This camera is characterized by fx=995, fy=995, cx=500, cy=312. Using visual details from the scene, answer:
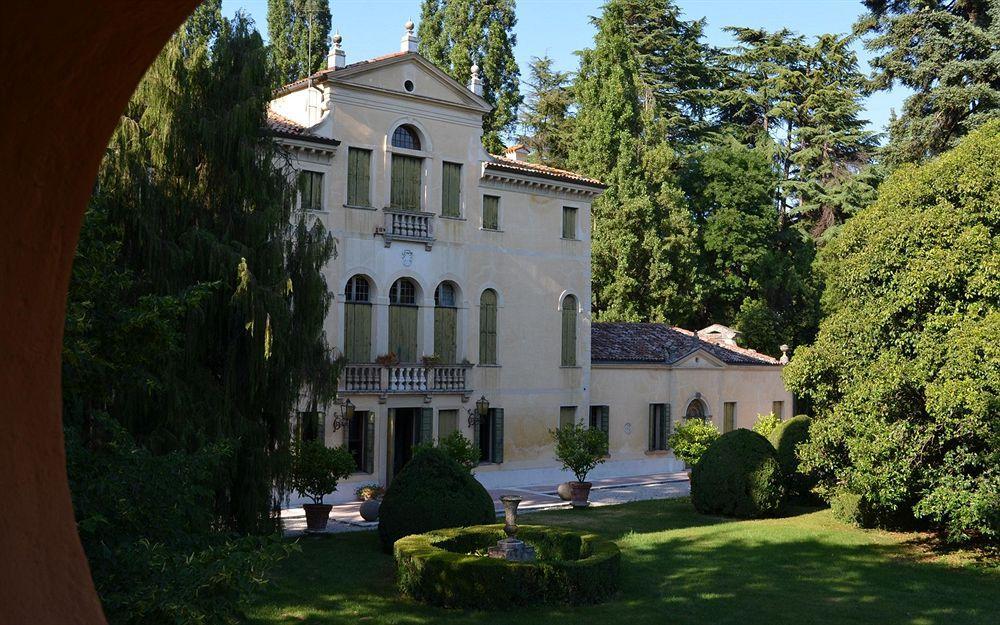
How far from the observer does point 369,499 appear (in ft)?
82.5

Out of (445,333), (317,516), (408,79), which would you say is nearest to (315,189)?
(408,79)

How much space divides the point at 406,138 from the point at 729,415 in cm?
1650

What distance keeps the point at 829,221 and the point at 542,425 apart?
2129 cm

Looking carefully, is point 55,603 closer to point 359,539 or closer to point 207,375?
point 207,375

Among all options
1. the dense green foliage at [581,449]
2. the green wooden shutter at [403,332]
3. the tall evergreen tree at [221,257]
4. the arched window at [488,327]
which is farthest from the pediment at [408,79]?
the dense green foliage at [581,449]

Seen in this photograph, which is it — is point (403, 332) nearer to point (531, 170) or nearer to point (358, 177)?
point (358, 177)

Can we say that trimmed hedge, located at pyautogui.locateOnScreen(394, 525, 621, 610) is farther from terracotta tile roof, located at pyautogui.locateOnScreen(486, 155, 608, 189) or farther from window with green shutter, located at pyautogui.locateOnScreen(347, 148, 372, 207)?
terracotta tile roof, located at pyautogui.locateOnScreen(486, 155, 608, 189)

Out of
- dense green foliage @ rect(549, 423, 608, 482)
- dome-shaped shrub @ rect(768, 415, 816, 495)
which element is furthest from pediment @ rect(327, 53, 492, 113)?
dome-shaped shrub @ rect(768, 415, 816, 495)

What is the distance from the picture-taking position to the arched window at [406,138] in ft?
90.1

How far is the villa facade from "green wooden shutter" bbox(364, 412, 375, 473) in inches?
1.5

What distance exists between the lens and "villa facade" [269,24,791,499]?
26.2m

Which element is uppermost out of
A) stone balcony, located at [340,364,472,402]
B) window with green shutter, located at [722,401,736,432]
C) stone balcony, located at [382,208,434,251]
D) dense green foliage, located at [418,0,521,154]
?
dense green foliage, located at [418,0,521,154]

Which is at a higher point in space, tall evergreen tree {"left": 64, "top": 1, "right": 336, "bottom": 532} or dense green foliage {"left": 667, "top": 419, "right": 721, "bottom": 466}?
tall evergreen tree {"left": 64, "top": 1, "right": 336, "bottom": 532}

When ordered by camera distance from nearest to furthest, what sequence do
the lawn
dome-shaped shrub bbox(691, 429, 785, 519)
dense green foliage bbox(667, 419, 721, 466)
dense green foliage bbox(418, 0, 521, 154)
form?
1. the lawn
2. dome-shaped shrub bbox(691, 429, 785, 519)
3. dense green foliage bbox(667, 419, 721, 466)
4. dense green foliage bbox(418, 0, 521, 154)
